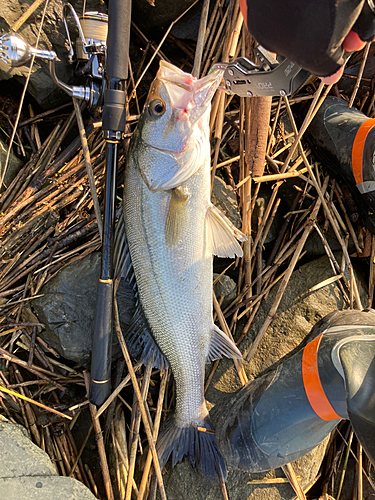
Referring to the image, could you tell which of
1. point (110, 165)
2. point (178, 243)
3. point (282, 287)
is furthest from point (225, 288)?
point (110, 165)

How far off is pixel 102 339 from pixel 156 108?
5.57ft

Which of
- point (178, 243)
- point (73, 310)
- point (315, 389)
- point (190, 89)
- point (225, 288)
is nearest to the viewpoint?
point (190, 89)

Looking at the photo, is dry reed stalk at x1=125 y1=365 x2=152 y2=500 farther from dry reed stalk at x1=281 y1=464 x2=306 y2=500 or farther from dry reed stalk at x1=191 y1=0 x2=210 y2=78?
dry reed stalk at x1=191 y1=0 x2=210 y2=78

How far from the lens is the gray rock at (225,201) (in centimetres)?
299

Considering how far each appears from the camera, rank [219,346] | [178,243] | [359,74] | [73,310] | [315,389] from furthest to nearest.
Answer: [359,74] < [73,310] < [219,346] < [178,243] < [315,389]

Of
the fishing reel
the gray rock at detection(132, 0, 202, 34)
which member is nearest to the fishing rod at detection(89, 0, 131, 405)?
the fishing reel

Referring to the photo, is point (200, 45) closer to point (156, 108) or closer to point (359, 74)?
point (156, 108)

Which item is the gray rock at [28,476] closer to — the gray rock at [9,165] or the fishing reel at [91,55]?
the gray rock at [9,165]

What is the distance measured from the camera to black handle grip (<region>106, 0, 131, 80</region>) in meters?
2.25

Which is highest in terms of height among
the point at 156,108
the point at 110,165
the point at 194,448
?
the point at 156,108

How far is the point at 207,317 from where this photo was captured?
257cm

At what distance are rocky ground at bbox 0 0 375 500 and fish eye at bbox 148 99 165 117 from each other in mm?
665

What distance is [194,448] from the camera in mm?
2643

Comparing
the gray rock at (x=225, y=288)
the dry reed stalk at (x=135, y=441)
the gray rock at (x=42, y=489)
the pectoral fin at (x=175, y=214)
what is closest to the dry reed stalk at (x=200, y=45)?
the pectoral fin at (x=175, y=214)
